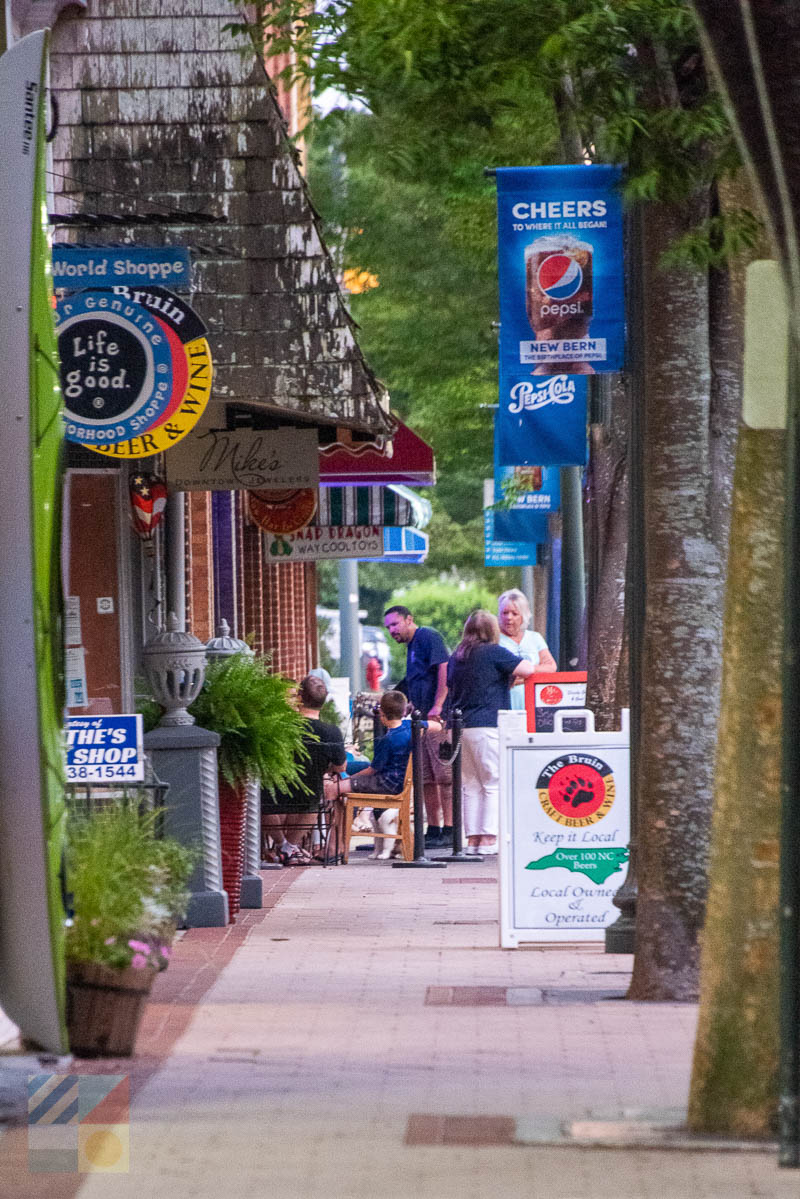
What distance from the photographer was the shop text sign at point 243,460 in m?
13.0

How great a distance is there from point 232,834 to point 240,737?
0.61m

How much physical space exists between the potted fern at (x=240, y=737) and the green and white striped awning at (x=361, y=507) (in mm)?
7126

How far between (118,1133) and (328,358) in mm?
6668

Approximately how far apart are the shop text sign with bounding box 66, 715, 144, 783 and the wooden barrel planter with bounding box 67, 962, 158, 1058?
2.14 metres

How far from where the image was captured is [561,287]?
10250mm

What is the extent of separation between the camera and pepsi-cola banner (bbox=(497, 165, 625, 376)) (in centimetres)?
1013

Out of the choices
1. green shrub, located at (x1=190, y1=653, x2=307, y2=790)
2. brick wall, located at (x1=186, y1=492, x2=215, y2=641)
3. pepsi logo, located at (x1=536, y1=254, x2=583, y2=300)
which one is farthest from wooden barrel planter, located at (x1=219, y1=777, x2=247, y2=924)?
brick wall, located at (x1=186, y1=492, x2=215, y2=641)

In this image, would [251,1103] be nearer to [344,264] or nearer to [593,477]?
[593,477]

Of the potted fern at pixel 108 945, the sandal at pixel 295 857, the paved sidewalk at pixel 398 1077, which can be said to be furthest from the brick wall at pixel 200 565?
the potted fern at pixel 108 945

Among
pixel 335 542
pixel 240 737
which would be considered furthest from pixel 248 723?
pixel 335 542

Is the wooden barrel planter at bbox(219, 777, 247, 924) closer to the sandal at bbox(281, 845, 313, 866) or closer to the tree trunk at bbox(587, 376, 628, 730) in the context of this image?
the sandal at bbox(281, 845, 313, 866)

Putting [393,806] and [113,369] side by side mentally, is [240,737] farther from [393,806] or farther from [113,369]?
[393,806]

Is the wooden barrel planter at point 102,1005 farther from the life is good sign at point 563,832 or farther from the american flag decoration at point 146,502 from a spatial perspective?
the american flag decoration at point 146,502
